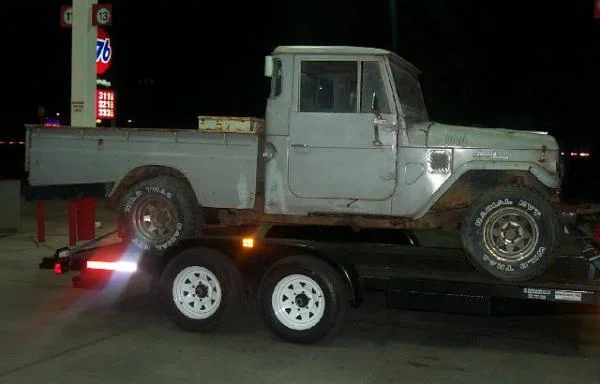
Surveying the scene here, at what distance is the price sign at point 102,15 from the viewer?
1240 cm

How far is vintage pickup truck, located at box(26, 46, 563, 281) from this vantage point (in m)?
6.49

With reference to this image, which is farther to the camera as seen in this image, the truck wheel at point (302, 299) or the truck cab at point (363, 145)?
the truck cab at point (363, 145)

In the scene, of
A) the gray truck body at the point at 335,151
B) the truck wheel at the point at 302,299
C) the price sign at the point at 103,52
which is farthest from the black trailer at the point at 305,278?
the price sign at the point at 103,52

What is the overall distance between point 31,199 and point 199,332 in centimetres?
217

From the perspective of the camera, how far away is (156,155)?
719cm

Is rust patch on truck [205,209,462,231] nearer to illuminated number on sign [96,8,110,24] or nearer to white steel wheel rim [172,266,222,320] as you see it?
Result: white steel wheel rim [172,266,222,320]

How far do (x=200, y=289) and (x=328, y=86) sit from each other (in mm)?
2310

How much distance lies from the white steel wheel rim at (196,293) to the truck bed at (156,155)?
2.31 feet

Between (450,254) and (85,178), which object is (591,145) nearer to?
(450,254)

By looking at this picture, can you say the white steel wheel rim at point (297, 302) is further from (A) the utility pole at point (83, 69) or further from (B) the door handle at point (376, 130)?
(A) the utility pole at point (83, 69)

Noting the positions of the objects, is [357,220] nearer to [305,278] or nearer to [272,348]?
[305,278]

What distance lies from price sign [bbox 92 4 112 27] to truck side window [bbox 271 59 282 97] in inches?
252

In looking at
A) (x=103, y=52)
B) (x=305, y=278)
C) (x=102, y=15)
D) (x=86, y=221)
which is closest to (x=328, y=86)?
(x=305, y=278)

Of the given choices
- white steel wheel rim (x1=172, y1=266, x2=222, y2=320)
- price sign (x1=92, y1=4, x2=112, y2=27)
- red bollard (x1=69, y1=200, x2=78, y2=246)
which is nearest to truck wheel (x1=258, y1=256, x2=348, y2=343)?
white steel wheel rim (x1=172, y1=266, x2=222, y2=320)
